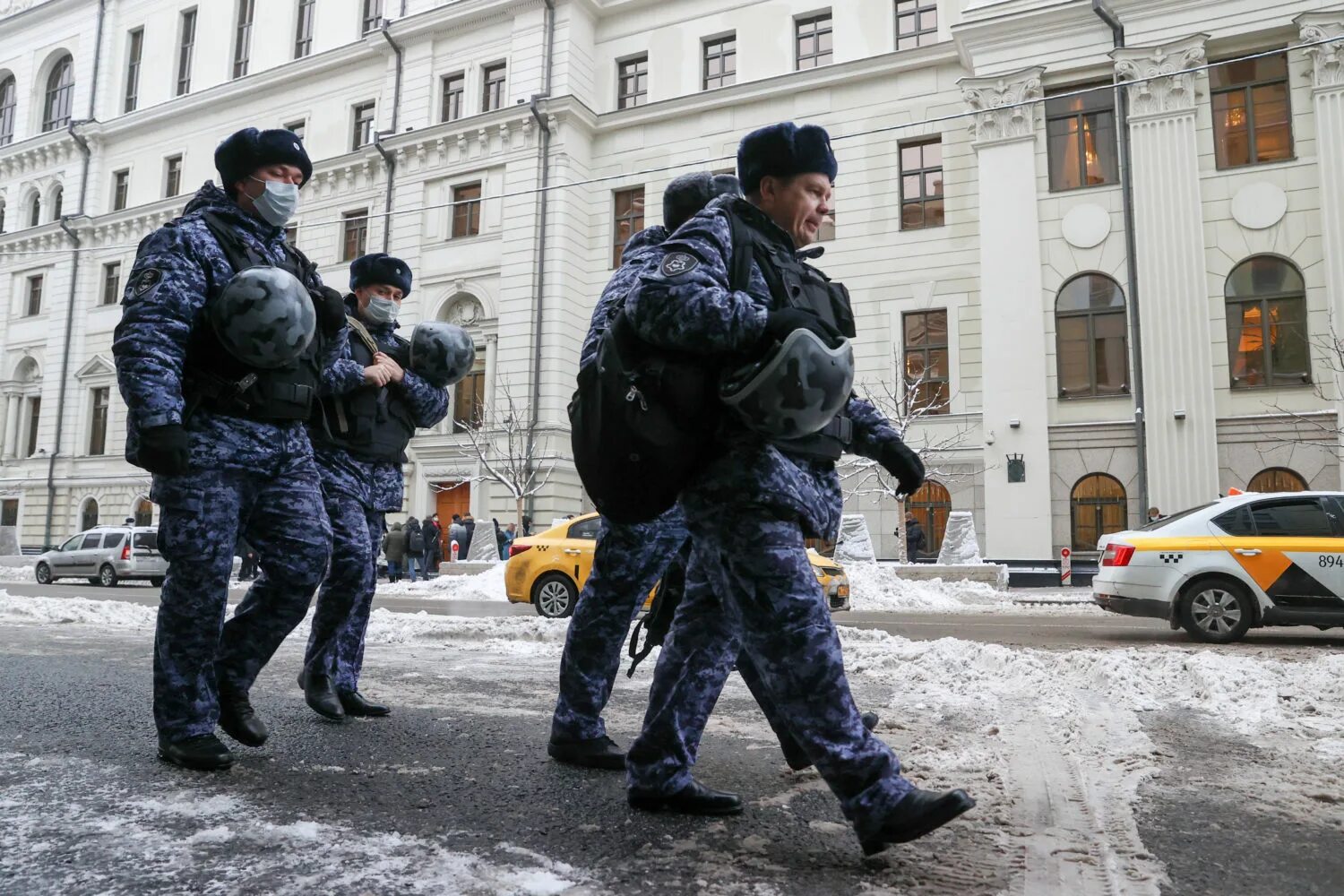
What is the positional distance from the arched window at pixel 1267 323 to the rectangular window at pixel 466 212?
Answer: 19832 mm

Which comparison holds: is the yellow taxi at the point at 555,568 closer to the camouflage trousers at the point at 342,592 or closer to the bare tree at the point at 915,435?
the camouflage trousers at the point at 342,592

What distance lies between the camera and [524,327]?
2744 cm

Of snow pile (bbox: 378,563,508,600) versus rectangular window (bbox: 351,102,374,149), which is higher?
rectangular window (bbox: 351,102,374,149)

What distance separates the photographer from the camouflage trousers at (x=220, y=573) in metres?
3.14

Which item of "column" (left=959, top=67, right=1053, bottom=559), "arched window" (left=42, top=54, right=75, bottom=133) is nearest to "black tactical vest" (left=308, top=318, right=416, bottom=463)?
"column" (left=959, top=67, right=1053, bottom=559)

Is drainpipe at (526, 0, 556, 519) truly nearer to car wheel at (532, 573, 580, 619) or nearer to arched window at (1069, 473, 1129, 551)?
arched window at (1069, 473, 1129, 551)

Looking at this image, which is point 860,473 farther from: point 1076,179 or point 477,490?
point 477,490

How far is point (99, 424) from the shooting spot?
3603 cm

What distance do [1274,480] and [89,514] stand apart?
36.8m

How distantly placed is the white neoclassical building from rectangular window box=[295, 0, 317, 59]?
11 centimetres

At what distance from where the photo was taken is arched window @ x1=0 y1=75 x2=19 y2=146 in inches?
1571

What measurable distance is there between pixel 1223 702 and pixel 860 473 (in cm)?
1826

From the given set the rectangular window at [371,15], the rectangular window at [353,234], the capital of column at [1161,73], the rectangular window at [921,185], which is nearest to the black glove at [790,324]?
the capital of column at [1161,73]

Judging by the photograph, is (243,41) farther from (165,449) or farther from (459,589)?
(165,449)
